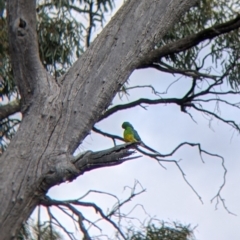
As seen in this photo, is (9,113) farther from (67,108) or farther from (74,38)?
(67,108)

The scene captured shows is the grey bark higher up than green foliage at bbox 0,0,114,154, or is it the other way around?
green foliage at bbox 0,0,114,154

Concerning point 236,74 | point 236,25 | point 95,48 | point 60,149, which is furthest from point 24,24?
point 236,74

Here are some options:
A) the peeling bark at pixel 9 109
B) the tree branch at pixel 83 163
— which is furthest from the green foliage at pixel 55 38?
the tree branch at pixel 83 163

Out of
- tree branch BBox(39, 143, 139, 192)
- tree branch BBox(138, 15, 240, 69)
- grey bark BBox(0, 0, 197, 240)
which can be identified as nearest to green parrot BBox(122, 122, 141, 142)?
tree branch BBox(138, 15, 240, 69)

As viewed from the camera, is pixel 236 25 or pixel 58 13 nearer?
pixel 236 25

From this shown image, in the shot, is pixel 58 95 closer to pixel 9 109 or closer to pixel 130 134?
pixel 130 134

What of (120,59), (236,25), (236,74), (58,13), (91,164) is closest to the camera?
(91,164)

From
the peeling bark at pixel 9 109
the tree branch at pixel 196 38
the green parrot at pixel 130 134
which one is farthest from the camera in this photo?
the peeling bark at pixel 9 109

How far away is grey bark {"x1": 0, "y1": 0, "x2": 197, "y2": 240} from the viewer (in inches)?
116

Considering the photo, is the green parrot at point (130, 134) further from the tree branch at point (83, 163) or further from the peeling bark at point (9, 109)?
the tree branch at point (83, 163)

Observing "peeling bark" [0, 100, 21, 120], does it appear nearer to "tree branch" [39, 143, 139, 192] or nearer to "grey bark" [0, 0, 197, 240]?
"grey bark" [0, 0, 197, 240]

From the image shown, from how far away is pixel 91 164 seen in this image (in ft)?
9.67

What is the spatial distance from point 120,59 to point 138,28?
192mm

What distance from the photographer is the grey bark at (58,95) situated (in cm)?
295
